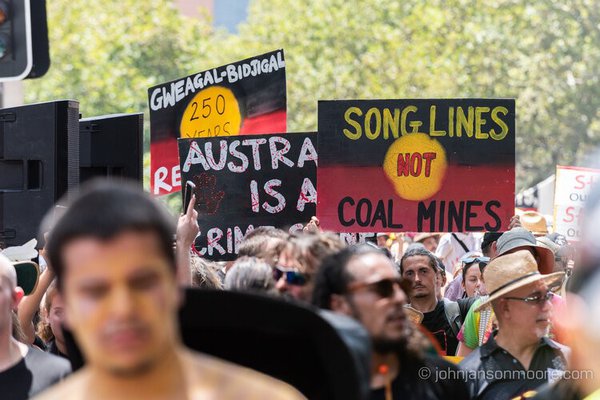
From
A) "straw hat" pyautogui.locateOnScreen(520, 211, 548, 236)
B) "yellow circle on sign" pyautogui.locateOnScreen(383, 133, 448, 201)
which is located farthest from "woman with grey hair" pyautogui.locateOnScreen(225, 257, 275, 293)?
"straw hat" pyautogui.locateOnScreen(520, 211, 548, 236)

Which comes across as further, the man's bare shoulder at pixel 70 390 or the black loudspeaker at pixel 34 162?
the black loudspeaker at pixel 34 162

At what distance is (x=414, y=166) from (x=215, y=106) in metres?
1.91

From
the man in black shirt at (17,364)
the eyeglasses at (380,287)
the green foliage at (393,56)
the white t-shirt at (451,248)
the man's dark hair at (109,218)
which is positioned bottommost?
the white t-shirt at (451,248)

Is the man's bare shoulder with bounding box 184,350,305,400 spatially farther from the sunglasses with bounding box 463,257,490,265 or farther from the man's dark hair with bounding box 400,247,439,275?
the sunglasses with bounding box 463,257,490,265

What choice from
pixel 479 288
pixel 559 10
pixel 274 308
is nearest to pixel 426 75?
pixel 559 10

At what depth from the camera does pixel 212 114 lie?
9.98 metres

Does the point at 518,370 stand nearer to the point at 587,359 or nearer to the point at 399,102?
the point at 587,359

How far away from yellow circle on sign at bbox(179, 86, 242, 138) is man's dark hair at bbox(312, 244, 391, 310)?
6.01 m

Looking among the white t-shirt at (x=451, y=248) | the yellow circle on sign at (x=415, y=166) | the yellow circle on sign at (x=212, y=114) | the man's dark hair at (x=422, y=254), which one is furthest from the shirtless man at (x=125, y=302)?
the white t-shirt at (x=451, y=248)

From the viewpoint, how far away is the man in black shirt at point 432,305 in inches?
304

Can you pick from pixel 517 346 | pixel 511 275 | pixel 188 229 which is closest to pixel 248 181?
pixel 188 229

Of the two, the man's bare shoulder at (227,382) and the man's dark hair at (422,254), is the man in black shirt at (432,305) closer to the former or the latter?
the man's dark hair at (422,254)

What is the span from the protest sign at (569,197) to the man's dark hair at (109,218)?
9628mm

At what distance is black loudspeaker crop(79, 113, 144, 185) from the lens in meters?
7.88
